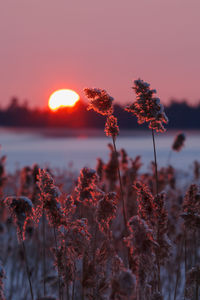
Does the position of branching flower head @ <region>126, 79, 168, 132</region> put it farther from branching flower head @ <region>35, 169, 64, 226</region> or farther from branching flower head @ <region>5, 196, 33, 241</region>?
branching flower head @ <region>5, 196, 33, 241</region>

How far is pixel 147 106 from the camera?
2018mm

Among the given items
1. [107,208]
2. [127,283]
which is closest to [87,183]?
[107,208]

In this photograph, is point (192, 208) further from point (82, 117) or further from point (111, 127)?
point (82, 117)

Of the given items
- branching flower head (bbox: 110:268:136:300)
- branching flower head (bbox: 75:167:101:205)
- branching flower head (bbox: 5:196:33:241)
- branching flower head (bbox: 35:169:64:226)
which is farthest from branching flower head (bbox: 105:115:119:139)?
branching flower head (bbox: 110:268:136:300)

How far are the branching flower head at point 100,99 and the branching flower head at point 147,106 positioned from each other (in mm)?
120

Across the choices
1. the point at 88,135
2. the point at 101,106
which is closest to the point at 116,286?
the point at 101,106

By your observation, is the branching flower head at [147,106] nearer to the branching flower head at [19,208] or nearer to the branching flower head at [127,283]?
the branching flower head at [19,208]

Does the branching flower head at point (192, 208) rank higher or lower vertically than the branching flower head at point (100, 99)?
lower

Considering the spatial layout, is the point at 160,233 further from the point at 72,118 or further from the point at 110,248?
the point at 72,118

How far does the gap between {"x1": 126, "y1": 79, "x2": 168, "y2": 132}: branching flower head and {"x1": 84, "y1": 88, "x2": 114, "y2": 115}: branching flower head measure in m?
0.12

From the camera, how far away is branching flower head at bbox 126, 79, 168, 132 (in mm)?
1993

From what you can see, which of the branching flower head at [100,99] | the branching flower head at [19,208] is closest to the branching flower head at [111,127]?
the branching flower head at [100,99]

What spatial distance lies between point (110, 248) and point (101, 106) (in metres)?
0.73

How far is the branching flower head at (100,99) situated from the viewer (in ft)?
6.79
